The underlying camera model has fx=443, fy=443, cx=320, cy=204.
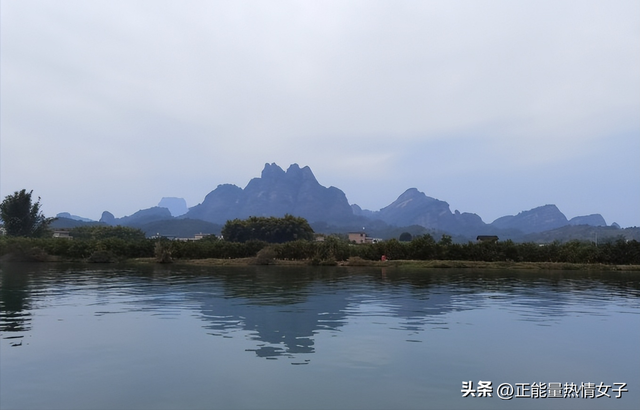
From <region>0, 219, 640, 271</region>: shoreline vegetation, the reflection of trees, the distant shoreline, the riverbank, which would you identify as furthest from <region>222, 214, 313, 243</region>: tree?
the reflection of trees

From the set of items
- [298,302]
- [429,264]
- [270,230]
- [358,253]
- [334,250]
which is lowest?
[298,302]

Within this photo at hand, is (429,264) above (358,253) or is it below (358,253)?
below

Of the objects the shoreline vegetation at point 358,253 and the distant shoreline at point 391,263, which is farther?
the shoreline vegetation at point 358,253

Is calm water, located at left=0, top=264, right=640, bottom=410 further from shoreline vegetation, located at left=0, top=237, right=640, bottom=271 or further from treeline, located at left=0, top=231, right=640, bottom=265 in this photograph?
treeline, located at left=0, top=231, right=640, bottom=265

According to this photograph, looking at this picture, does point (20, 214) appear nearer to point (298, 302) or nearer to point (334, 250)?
point (334, 250)

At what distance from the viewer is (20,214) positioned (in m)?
80.4

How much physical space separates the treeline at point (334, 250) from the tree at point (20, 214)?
20211 millimetres

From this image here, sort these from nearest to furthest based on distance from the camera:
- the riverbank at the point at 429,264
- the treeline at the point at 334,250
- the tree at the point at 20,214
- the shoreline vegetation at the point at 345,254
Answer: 1. the riverbank at the point at 429,264
2. the shoreline vegetation at the point at 345,254
3. the treeline at the point at 334,250
4. the tree at the point at 20,214

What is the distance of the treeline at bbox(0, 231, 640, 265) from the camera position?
184 ft

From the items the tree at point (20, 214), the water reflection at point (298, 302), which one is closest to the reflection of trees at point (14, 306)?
the water reflection at point (298, 302)

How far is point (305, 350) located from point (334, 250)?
159 ft

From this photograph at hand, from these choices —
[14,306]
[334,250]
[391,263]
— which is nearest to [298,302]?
[14,306]

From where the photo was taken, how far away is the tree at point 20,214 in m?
79.6

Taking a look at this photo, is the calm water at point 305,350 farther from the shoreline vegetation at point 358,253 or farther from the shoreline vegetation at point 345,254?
the shoreline vegetation at point 358,253
